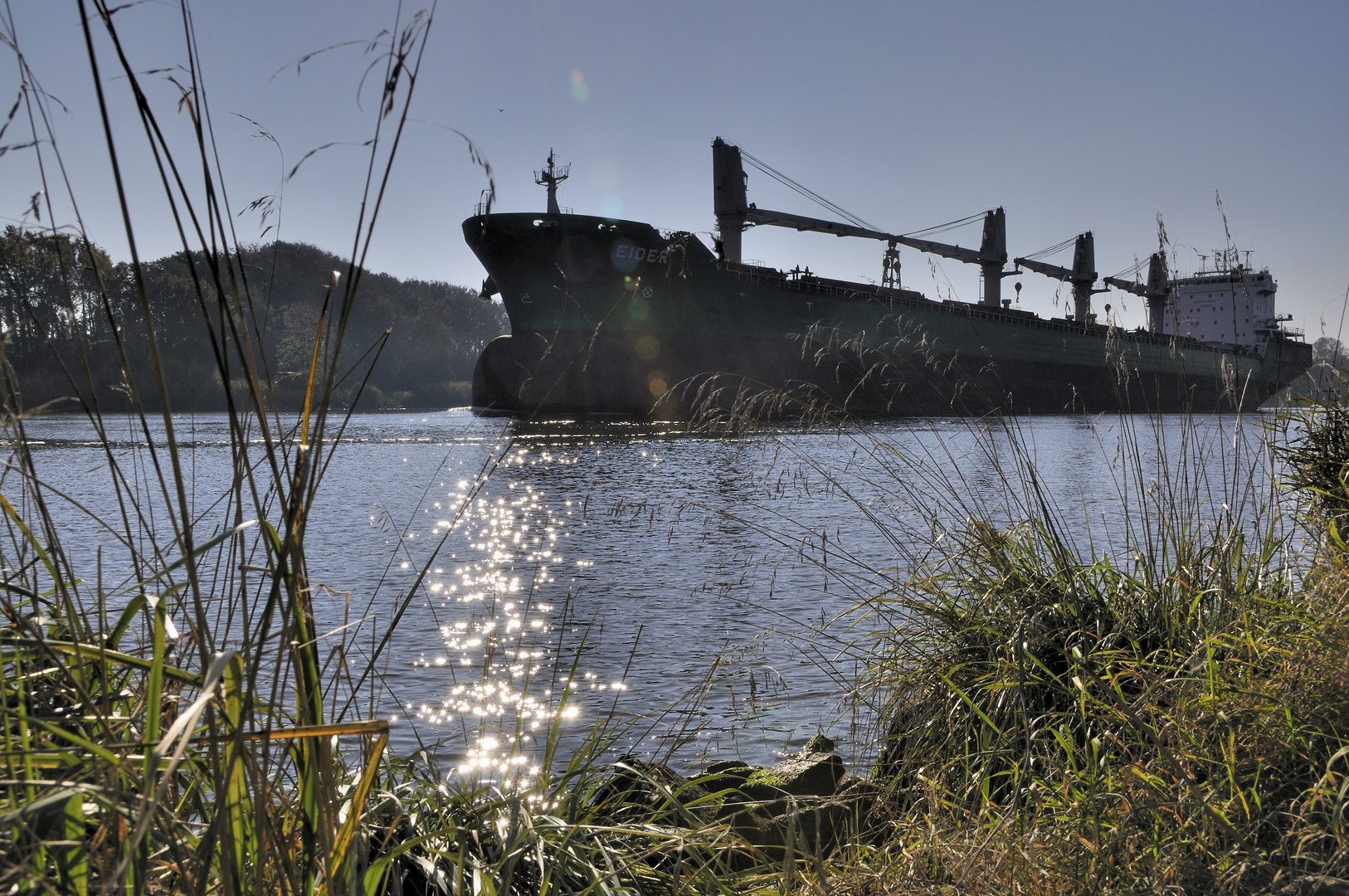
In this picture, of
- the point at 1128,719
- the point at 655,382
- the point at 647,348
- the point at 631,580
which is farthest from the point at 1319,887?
the point at 655,382

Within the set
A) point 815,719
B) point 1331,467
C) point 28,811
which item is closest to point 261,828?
point 28,811

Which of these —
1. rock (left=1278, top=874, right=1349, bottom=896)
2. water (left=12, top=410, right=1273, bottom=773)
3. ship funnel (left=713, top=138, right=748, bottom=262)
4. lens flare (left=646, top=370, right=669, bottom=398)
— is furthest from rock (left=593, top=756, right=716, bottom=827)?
ship funnel (left=713, top=138, right=748, bottom=262)

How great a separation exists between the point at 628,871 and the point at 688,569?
432 cm

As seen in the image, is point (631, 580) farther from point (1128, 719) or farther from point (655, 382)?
point (655, 382)

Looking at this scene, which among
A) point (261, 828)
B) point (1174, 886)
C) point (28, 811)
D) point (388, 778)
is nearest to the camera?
point (28, 811)

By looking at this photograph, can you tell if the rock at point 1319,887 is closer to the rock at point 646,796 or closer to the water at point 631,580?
the rock at point 646,796

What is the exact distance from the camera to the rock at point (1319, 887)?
1.25m

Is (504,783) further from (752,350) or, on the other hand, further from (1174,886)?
(752,350)

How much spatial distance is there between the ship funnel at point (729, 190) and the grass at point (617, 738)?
26.5 meters

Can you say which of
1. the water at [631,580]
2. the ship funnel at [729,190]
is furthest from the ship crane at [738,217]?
the water at [631,580]

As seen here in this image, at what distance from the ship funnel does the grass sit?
26.5 meters

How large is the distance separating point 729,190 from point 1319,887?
2864 centimetres

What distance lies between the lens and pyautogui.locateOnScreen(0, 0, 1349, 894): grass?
0.95 metres

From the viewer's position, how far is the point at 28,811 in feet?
2.24
